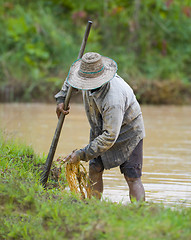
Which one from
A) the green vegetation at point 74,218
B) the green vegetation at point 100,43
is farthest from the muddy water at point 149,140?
the green vegetation at point 100,43

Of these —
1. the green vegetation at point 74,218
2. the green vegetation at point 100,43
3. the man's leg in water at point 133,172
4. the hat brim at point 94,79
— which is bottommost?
the green vegetation at point 100,43

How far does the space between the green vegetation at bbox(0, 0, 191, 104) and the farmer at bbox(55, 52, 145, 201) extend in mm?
9552

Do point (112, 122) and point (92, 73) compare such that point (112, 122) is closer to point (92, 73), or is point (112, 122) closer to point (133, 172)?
point (92, 73)

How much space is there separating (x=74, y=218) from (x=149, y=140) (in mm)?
5750

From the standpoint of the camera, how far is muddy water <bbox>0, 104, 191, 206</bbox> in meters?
5.55

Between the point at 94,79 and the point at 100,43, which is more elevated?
the point at 94,79

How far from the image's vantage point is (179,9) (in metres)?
18.0

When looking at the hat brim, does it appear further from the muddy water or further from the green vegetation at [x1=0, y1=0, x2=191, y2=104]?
the green vegetation at [x1=0, y1=0, x2=191, y2=104]

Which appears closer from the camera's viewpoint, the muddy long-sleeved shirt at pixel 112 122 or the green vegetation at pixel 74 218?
the green vegetation at pixel 74 218

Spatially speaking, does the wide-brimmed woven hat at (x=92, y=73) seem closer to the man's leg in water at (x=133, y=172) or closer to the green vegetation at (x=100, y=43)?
the man's leg in water at (x=133, y=172)

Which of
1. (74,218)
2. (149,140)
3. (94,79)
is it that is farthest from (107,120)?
(149,140)

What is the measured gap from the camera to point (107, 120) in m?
4.41

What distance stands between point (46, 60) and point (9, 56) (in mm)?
1247

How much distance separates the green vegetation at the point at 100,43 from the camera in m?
15.3
